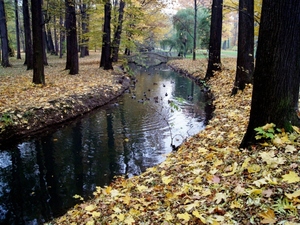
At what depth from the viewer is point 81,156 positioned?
6.67 metres

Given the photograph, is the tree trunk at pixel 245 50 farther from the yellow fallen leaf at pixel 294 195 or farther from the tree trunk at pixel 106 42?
the tree trunk at pixel 106 42

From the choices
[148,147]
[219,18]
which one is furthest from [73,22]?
[148,147]

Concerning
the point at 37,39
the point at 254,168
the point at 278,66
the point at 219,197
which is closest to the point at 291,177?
the point at 254,168

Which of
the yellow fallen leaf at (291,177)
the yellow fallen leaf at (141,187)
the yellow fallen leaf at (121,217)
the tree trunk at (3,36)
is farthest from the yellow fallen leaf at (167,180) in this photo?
the tree trunk at (3,36)

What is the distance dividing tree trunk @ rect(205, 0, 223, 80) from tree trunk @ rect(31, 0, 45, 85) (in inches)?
356

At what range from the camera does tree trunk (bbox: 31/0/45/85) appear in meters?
10.6

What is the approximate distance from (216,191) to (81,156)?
14.3 feet

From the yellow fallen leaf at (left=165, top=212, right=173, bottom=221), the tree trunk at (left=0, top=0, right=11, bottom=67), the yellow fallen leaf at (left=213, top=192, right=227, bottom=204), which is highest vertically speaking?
the tree trunk at (left=0, top=0, right=11, bottom=67)

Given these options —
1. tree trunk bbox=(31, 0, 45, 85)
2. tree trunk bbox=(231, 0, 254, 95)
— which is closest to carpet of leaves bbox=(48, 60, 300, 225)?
tree trunk bbox=(231, 0, 254, 95)

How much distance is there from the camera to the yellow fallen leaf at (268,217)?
2.31m

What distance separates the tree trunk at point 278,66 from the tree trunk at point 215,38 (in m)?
11.5

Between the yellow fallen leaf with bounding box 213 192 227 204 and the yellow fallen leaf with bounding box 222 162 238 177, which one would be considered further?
the yellow fallen leaf with bounding box 222 162 238 177

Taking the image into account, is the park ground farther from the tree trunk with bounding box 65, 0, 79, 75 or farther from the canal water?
the tree trunk with bounding box 65, 0, 79, 75

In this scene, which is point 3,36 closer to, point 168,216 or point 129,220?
point 129,220
